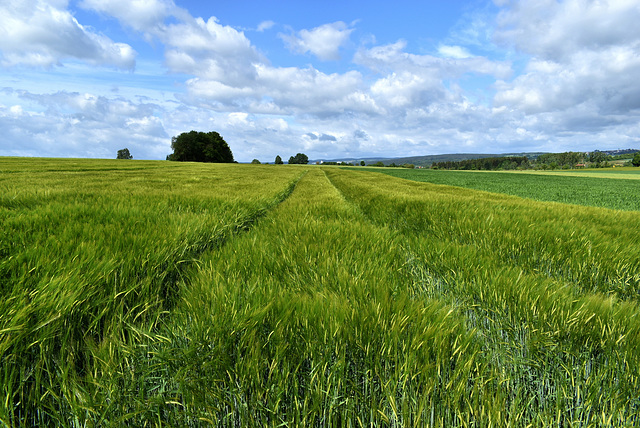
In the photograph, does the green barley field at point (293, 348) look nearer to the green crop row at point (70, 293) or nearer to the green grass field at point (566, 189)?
the green crop row at point (70, 293)

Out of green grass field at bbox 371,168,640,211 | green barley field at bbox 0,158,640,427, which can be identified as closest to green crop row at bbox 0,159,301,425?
green barley field at bbox 0,158,640,427

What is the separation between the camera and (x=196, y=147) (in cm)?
7862

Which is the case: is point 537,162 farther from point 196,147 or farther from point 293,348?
point 293,348

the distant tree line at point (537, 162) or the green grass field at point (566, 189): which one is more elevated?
the distant tree line at point (537, 162)

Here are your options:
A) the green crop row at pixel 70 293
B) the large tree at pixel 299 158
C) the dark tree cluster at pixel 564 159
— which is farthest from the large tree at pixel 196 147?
the dark tree cluster at pixel 564 159

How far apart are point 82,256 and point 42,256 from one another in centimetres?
21

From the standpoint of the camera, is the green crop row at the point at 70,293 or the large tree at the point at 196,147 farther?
the large tree at the point at 196,147

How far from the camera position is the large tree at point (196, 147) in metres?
78.3

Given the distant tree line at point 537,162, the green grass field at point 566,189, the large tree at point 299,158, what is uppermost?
the large tree at point 299,158

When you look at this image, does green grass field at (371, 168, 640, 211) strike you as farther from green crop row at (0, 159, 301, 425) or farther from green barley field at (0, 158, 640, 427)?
green crop row at (0, 159, 301, 425)

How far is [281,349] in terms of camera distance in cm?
102

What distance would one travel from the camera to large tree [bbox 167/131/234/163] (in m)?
78.3

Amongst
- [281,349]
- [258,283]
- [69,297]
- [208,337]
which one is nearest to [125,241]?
[69,297]

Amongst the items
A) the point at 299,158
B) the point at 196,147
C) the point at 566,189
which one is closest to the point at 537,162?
the point at 299,158
